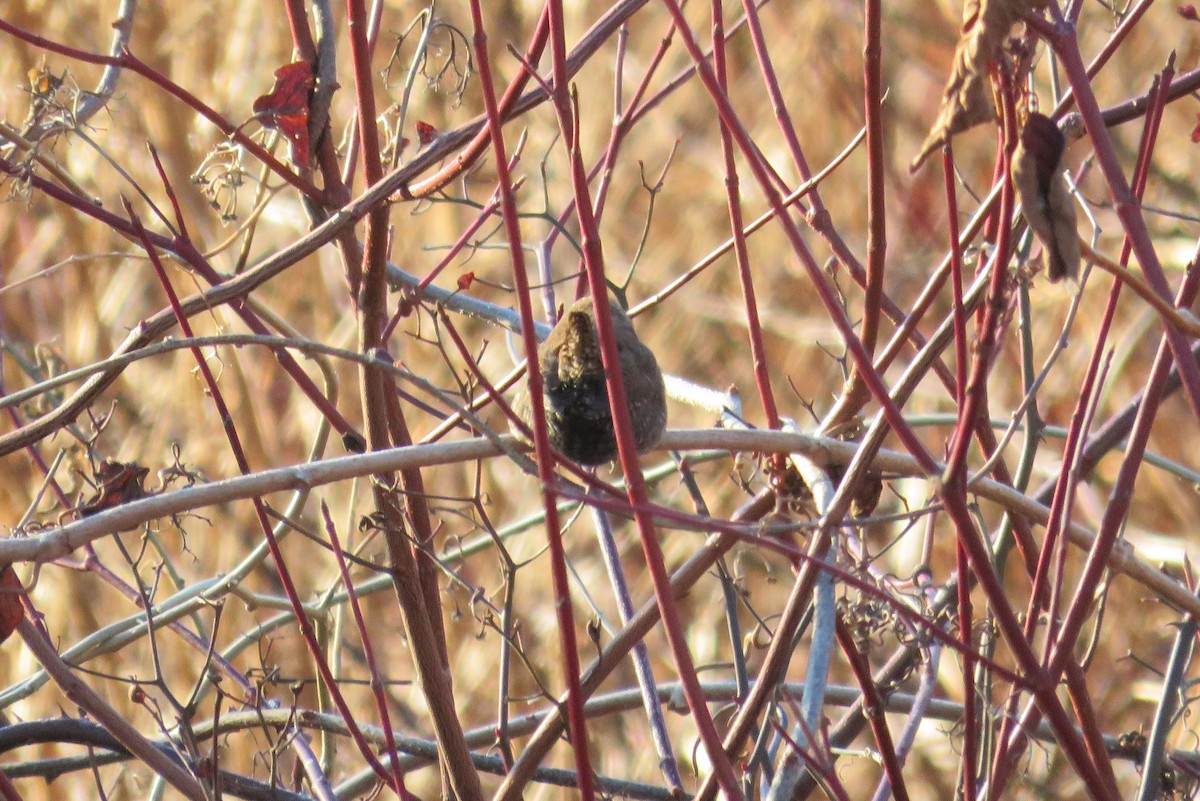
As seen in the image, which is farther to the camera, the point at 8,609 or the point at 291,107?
the point at 291,107

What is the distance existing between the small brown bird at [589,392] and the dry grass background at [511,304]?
245 cm

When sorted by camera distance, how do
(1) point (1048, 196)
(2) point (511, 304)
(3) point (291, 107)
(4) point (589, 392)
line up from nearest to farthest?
(1) point (1048, 196), (4) point (589, 392), (3) point (291, 107), (2) point (511, 304)

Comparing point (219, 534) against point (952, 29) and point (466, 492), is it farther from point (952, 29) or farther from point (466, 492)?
point (952, 29)

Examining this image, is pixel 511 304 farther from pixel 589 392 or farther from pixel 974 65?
pixel 974 65

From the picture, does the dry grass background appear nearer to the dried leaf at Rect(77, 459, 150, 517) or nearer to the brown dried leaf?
the dried leaf at Rect(77, 459, 150, 517)

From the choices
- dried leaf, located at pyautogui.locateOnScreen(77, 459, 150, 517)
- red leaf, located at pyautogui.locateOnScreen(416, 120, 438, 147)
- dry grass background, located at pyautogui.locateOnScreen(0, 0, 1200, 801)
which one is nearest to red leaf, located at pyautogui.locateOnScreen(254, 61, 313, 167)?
red leaf, located at pyautogui.locateOnScreen(416, 120, 438, 147)

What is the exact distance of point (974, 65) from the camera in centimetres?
61

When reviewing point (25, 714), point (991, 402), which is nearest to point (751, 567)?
point (991, 402)

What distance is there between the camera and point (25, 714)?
12.0ft

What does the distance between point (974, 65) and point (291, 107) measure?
66 cm

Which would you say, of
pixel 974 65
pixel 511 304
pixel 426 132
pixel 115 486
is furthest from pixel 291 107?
pixel 511 304

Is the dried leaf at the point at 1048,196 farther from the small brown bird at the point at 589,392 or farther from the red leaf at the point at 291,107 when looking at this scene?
the red leaf at the point at 291,107

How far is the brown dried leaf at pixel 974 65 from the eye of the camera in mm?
606

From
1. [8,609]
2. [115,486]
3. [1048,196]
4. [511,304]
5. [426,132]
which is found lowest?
[1048,196]
